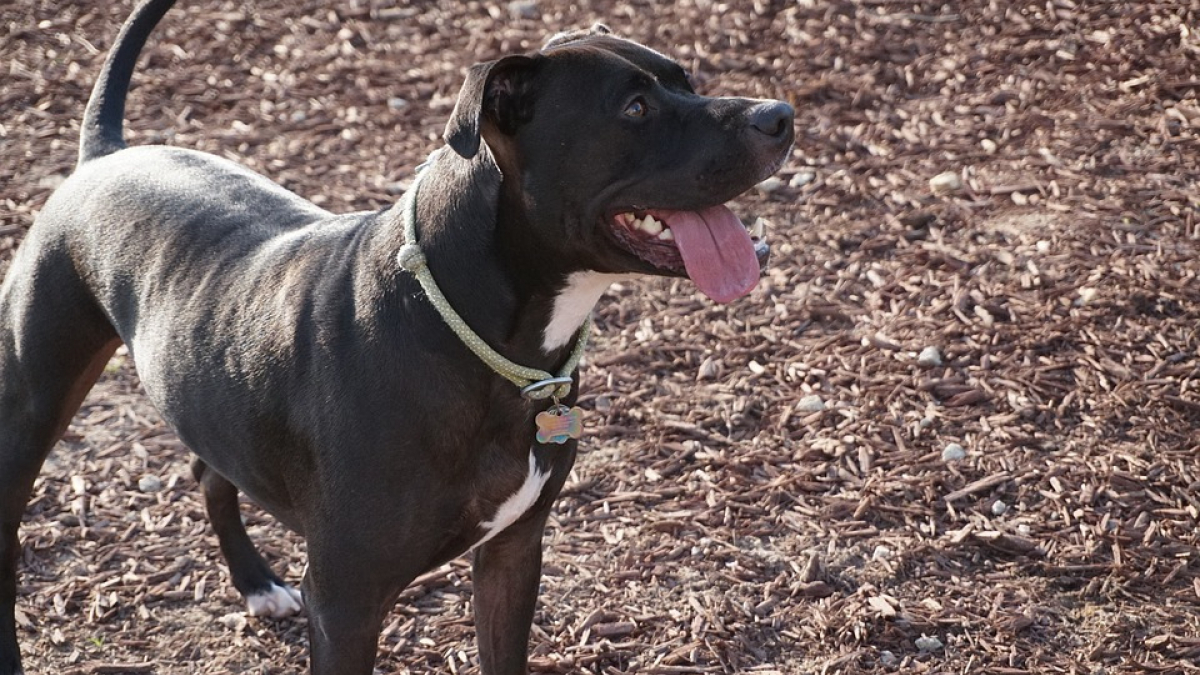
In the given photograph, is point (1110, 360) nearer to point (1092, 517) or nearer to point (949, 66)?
point (1092, 517)

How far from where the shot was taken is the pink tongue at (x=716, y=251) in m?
3.32

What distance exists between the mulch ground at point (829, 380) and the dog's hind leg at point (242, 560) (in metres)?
0.07

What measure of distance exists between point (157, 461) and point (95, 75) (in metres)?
3.46

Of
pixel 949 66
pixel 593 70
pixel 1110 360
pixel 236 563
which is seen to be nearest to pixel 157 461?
pixel 236 563

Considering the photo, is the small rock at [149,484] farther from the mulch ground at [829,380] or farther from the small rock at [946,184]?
the small rock at [946,184]

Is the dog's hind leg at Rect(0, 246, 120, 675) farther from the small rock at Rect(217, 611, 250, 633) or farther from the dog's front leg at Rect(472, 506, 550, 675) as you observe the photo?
the dog's front leg at Rect(472, 506, 550, 675)

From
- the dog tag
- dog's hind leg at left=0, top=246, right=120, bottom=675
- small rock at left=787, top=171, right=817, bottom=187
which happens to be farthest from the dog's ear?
small rock at left=787, top=171, right=817, bottom=187

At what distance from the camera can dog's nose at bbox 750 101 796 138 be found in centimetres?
329

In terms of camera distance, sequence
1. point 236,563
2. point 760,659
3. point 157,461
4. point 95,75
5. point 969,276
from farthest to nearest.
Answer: point 95,75 < point 969,276 < point 157,461 < point 236,563 < point 760,659

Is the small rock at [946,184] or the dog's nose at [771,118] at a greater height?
the dog's nose at [771,118]

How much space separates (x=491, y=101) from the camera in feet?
10.7

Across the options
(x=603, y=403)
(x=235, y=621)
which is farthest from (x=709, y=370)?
(x=235, y=621)

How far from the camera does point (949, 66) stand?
24.1ft

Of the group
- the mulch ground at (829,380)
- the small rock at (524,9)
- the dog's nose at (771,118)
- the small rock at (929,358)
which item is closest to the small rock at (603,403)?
the mulch ground at (829,380)
